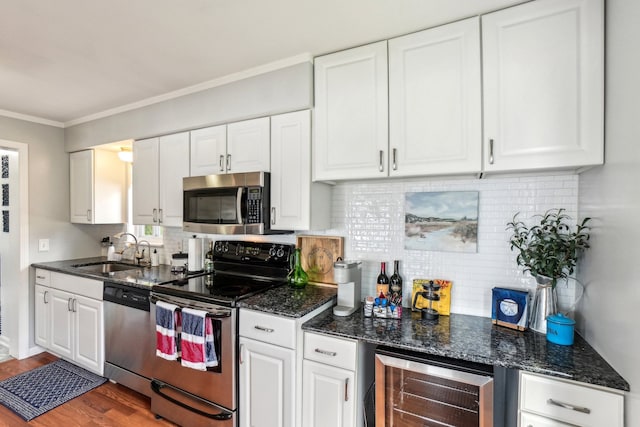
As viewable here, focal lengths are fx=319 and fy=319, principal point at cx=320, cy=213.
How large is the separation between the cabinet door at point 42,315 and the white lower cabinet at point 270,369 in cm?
250

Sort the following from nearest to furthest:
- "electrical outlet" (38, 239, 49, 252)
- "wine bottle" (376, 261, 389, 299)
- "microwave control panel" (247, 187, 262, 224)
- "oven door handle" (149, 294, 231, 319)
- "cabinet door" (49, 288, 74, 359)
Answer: "oven door handle" (149, 294, 231, 319), "wine bottle" (376, 261, 389, 299), "microwave control panel" (247, 187, 262, 224), "cabinet door" (49, 288, 74, 359), "electrical outlet" (38, 239, 49, 252)

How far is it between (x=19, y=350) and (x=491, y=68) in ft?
15.4

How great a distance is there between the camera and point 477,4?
5.04 ft

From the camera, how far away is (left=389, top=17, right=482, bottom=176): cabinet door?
5.32 ft

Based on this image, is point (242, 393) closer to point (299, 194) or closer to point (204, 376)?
point (204, 376)

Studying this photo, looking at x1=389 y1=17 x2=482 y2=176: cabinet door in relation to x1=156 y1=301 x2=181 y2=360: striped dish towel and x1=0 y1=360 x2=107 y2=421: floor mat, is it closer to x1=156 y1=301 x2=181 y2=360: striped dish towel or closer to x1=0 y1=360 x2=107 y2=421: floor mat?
x1=156 y1=301 x2=181 y2=360: striped dish towel

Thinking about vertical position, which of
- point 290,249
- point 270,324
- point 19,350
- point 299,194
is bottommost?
point 19,350

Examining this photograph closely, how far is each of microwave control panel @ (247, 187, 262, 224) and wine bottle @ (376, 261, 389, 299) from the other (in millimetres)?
868

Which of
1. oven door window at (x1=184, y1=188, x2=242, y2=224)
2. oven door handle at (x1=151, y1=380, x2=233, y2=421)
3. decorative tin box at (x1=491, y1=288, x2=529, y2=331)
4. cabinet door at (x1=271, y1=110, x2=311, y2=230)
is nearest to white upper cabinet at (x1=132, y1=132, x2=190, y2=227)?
oven door window at (x1=184, y1=188, x2=242, y2=224)

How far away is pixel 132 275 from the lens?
2.71 m

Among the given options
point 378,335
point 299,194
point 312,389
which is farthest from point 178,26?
point 312,389

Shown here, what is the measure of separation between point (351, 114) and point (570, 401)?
169 cm

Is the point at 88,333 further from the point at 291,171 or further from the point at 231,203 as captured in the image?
the point at 291,171

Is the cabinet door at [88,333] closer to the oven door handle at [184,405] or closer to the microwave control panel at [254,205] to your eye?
the oven door handle at [184,405]
